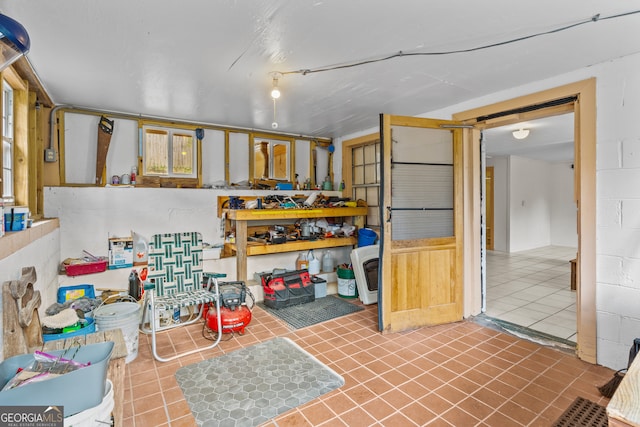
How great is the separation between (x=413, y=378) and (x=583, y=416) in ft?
3.42

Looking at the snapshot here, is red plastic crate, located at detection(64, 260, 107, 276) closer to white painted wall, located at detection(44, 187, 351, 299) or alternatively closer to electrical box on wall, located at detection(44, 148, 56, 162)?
white painted wall, located at detection(44, 187, 351, 299)

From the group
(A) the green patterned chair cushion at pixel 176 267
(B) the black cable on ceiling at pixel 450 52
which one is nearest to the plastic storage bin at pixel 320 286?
(A) the green patterned chair cushion at pixel 176 267

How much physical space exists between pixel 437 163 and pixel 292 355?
8.28 feet

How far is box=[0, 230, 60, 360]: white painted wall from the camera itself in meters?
1.79

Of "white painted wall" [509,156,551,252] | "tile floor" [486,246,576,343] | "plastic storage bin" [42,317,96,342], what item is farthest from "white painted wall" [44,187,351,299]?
"white painted wall" [509,156,551,252]

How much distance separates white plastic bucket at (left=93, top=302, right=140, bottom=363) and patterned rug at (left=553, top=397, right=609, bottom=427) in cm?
317

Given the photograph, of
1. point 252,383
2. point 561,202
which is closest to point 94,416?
point 252,383

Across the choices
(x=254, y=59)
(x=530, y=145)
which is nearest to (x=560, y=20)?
(x=254, y=59)

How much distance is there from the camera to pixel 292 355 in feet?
9.22

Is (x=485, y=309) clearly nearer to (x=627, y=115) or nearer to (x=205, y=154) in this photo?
(x=627, y=115)

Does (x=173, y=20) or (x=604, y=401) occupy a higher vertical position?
(x=173, y=20)

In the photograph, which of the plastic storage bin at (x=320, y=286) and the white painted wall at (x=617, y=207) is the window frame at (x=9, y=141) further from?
the white painted wall at (x=617, y=207)

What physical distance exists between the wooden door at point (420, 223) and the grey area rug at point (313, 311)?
0.75 metres

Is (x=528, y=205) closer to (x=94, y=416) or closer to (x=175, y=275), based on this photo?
(x=175, y=275)
